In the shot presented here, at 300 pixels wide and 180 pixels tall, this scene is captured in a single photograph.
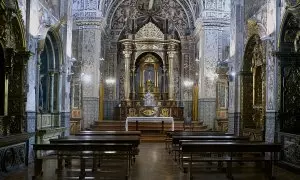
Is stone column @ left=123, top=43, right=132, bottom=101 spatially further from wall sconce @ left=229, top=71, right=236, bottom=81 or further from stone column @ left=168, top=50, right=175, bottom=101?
wall sconce @ left=229, top=71, right=236, bottom=81

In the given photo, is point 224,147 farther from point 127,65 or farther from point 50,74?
point 127,65

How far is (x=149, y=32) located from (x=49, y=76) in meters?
13.2

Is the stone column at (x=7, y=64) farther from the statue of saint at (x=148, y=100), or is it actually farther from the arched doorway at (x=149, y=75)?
the arched doorway at (x=149, y=75)

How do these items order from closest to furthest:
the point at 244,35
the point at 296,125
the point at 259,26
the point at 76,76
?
the point at 296,125 < the point at 259,26 < the point at 244,35 < the point at 76,76

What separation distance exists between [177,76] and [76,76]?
774cm

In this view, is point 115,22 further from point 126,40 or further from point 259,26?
point 259,26

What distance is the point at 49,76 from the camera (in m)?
15.9

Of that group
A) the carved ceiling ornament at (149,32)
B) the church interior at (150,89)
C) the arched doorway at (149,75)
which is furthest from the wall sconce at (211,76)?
the carved ceiling ornament at (149,32)

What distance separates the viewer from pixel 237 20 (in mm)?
17141

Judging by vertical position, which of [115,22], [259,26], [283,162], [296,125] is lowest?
[283,162]

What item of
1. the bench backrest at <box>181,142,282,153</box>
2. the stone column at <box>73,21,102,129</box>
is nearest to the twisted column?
the stone column at <box>73,21,102,129</box>

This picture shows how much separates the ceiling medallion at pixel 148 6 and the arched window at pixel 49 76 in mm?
13717

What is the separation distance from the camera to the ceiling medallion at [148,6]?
2872 centimetres

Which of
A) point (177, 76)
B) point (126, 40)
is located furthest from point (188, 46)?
point (126, 40)
